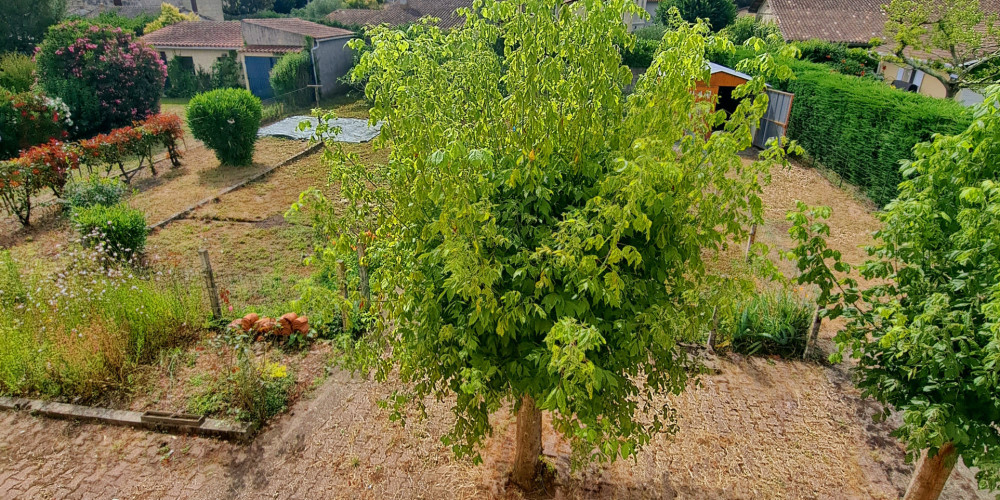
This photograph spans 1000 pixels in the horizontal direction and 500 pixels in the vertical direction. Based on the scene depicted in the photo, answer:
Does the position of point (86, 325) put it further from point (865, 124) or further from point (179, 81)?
point (179, 81)

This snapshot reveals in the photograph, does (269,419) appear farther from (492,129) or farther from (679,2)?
(679,2)

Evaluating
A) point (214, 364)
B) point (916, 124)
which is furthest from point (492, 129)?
point (916, 124)

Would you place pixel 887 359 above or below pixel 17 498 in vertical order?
above

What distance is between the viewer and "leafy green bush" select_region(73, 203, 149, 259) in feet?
27.6

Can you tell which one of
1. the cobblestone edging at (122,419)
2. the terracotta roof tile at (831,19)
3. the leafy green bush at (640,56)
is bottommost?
the cobblestone edging at (122,419)

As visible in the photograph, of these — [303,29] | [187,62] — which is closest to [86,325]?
[303,29]

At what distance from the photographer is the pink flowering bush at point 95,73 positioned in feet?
54.5

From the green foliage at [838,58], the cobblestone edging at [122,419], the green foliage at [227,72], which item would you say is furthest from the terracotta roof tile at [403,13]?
the cobblestone edging at [122,419]

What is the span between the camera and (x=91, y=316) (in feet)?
21.9

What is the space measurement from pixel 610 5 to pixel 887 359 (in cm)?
282

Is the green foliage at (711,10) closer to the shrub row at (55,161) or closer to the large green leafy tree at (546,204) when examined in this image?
the shrub row at (55,161)

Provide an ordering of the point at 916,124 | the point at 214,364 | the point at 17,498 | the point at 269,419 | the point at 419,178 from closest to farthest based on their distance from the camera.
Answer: the point at 419,178 → the point at 17,498 → the point at 269,419 → the point at 214,364 → the point at 916,124

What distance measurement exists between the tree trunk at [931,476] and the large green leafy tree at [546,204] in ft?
6.38

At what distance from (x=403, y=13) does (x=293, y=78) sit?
1382cm
